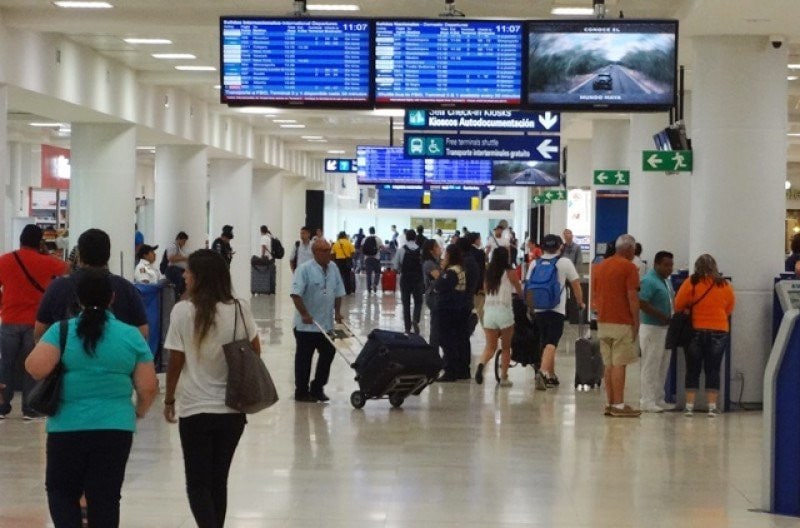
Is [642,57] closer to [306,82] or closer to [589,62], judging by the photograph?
[589,62]

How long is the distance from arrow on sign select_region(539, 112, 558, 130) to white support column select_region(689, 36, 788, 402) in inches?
349

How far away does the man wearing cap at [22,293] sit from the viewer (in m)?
12.0

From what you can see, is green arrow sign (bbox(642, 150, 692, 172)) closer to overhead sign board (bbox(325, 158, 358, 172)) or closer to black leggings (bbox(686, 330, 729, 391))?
black leggings (bbox(686, 330, 729, 391))

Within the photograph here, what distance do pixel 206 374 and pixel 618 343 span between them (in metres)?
7.05

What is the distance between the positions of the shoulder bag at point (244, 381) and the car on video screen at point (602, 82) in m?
5.91

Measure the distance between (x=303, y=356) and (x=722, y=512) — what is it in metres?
5.90

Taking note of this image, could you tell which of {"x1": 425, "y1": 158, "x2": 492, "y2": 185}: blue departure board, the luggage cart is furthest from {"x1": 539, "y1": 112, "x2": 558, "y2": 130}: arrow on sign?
the luggage cart

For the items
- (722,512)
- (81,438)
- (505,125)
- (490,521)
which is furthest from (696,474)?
(505,125)

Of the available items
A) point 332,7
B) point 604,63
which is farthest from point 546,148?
point 604,63

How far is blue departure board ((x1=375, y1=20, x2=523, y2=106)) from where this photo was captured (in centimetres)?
1187

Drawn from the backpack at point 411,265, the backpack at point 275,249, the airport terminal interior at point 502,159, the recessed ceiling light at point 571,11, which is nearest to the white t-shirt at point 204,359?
the airport terminal interior at point 502,159

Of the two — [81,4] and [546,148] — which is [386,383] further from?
[546,148]

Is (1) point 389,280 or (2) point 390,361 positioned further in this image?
(1) point 389,280

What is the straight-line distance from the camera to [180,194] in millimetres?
27344
